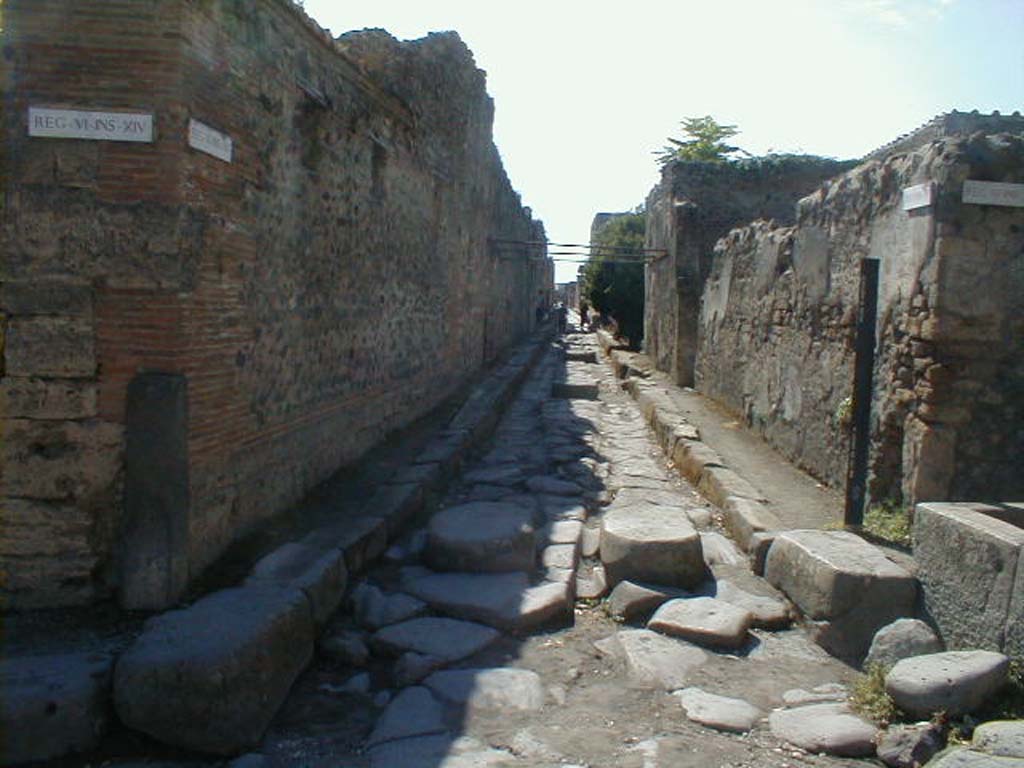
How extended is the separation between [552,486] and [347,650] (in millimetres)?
3130

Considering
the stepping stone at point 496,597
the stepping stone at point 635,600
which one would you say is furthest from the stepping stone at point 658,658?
the stepping stone at point 496,597

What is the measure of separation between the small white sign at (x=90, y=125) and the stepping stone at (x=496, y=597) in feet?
8.08

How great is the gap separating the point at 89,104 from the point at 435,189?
5910mm

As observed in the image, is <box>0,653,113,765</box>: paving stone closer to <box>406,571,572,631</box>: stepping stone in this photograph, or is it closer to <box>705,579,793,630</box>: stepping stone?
<box>406,571,572,631</box>: stepping stone

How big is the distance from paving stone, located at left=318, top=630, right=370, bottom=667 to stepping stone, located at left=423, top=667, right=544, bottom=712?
367 mm

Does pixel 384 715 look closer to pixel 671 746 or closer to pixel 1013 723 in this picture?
pixel 671 746

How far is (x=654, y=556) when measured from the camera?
15.2 feet

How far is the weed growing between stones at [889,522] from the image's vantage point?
16.0 feet

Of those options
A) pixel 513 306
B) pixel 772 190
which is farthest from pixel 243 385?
pixel 513 306

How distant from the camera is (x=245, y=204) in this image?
4.51 metres

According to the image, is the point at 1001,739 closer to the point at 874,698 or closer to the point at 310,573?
the point at 874,698

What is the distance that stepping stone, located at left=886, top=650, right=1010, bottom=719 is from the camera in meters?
3.03

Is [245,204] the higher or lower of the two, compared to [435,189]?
lower

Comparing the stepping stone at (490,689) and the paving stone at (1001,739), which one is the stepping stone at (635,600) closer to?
the stepping stone at (490,689)
